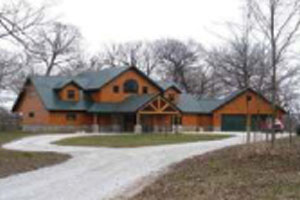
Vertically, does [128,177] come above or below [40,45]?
below

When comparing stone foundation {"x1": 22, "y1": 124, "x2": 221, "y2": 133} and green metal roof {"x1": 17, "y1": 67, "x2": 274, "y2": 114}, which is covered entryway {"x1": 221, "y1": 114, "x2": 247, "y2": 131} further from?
stone foundation {"x1": 22, "y1": 124, "x2": 221, "y2": 133}

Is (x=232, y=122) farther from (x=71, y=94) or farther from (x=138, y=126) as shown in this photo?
(x=71, y=94)

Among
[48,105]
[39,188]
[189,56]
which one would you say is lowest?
[39,188]

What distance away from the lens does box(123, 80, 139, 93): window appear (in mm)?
60500

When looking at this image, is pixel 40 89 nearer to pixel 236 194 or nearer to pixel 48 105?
pixel 48 105

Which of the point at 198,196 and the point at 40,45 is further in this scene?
the point at 40,45

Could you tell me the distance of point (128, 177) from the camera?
1834cm

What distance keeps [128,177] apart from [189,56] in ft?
222

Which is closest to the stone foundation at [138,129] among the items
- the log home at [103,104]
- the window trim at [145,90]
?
the log home at [103,104]

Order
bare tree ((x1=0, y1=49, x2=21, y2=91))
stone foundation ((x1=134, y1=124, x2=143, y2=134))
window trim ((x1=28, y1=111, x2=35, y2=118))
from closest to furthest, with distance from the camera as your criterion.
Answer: bare tree ((x1=0, y1=49, x2=21, y2=91)), stone foundation ((x1=134, y1=124, x2=143, y2=134)), window trim ((x1=28, y1=111, x2=35, y2=118))

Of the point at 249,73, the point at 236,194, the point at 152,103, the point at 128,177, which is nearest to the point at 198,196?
the point at 236,194

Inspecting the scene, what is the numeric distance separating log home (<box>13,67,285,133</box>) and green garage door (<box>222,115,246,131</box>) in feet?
4.53

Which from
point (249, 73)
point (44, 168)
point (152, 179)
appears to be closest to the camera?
point (152, 179)

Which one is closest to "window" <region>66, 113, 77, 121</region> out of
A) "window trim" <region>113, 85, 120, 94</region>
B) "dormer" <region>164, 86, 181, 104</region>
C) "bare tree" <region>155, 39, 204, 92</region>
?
"window trim" <region>113, 85, 120, 94</region>
